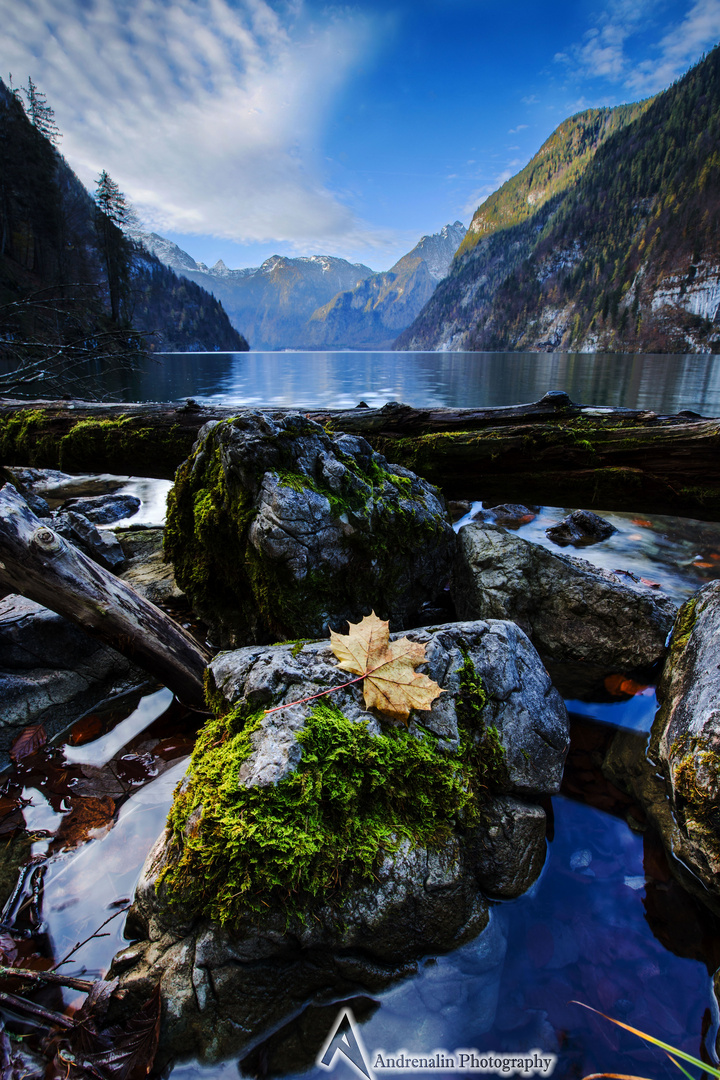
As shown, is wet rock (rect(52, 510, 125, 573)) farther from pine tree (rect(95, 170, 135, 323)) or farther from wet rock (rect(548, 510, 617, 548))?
pine tree (rect(95, 170, 135, 323))

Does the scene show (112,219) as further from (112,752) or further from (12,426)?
(112,752)

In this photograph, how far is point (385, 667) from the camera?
206 centimetres

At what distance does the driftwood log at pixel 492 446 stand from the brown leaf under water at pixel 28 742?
344 cm

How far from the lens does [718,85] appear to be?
114 meters

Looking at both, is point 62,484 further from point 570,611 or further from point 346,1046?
point 346,1046

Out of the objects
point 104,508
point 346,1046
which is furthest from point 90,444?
point 346,1046

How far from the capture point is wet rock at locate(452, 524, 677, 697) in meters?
3.51

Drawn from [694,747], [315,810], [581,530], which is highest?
[315,810]

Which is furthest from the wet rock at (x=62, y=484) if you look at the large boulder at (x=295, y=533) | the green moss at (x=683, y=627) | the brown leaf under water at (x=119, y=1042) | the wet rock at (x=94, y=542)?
the green moss at (x=683, y=627)

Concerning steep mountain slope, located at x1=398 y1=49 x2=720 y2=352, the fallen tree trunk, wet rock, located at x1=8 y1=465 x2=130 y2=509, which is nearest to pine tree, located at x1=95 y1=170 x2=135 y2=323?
wet rock, located at x1=8 y1=465 x2=130 y2=509

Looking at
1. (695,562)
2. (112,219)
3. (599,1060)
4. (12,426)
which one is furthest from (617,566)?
(112,219)

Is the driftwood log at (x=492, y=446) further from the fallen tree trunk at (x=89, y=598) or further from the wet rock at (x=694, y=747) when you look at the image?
the fallen tree trunk at (x=89, y=598)

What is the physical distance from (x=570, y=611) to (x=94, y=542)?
4976 millimetres

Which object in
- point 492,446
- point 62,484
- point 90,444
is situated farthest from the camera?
point 62,484
